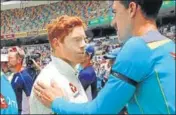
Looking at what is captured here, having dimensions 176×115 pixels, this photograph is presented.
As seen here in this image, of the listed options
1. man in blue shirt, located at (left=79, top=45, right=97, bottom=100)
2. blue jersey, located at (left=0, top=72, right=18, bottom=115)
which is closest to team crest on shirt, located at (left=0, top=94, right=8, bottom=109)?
blue jersey, located at (left=0, top=72, right=18, bottom=115)

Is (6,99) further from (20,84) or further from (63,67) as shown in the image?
(20,84)

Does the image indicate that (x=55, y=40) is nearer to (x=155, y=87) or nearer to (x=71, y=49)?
(x=71, y=49)

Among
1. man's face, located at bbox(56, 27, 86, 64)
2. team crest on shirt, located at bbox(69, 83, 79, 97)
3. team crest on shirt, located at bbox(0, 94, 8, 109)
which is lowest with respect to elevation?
team crest on shirt, located at bbox(0, 94, 8, 109)

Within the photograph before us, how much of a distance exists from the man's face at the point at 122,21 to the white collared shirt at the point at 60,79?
624 millimetres

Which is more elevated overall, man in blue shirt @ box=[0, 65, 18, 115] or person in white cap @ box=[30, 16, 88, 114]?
person in white cap @ box=[30, 16, 88, 114]

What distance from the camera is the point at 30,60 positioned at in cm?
548

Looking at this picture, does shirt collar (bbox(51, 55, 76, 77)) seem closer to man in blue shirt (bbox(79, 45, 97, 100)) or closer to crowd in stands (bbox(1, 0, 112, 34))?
man in blue shirt (bbox(79, 45, 97, 100))

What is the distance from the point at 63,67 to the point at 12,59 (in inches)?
97.4

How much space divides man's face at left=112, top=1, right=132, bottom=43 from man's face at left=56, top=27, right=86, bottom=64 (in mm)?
752

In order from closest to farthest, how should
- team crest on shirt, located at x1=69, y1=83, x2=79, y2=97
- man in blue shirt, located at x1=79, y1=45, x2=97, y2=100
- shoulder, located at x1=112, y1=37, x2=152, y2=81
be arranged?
shoulder, located at x1=112, y1=37, x2=152, y2=81
team crest on shirt, located at x1=69, y1=83, x2=79, y2=97
man in blue shirt, located at x1=79, y1=45, x2=97, y2=100

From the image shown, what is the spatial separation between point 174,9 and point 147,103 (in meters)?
25.8

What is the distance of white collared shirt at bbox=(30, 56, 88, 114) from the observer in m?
2.01

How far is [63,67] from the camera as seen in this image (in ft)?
7.17

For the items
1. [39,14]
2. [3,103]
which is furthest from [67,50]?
[39,14]
